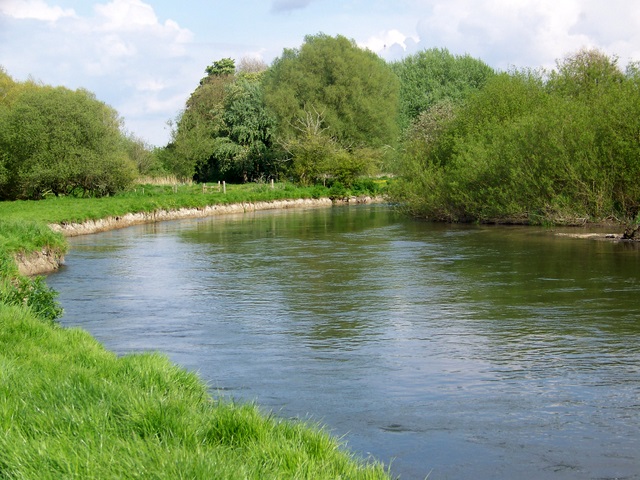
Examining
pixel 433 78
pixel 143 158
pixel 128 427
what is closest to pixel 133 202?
pixel 143 158

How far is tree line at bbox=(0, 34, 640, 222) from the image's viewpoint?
1405 inches

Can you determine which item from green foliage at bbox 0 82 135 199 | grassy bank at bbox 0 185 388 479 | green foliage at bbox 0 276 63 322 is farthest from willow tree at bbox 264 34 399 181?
grassy bank at bbox 0 185 388 479

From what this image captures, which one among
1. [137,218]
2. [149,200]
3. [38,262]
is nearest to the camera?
[38,262]

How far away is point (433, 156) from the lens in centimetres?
5025

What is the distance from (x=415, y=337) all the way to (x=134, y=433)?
970cm

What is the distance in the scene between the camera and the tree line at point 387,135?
35.7 metres

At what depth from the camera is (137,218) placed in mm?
46906

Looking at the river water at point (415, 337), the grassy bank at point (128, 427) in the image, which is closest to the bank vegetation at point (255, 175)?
the grassy bank at point (128, 427)

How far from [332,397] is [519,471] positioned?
340cm

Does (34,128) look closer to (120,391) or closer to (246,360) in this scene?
(246,360)

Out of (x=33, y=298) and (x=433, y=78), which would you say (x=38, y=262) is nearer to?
(x=33, y=298)

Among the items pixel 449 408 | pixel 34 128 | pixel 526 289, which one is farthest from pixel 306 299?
pixel 34 128

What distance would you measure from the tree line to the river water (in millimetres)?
5388

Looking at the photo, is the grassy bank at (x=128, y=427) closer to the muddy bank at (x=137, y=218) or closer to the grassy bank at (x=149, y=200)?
the muddy bank at (x=137, y=218)
